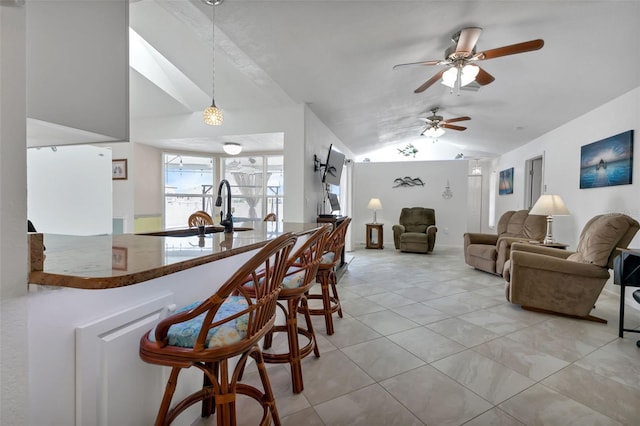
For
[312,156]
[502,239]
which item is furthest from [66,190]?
[502,239]

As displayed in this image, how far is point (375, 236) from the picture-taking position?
23.1ft

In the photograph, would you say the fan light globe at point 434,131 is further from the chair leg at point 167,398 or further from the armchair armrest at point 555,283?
the chair leg at point 167,398

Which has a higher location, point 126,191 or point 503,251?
point 126,191

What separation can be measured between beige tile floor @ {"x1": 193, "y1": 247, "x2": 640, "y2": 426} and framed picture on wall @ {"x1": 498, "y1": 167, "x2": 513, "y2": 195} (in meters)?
3.65

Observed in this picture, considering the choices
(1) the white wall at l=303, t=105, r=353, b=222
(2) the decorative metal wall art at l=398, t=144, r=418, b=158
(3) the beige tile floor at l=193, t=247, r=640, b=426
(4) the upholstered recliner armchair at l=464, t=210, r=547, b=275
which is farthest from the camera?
(2) the decorative metal wall art at l=398, t=144, r=418, b=158

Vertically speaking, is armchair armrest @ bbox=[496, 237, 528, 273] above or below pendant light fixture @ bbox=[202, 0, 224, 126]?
below

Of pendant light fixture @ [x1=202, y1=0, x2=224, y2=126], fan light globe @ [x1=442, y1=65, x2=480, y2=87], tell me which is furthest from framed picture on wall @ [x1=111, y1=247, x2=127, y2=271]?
fan light globe @ [x1=442, y1=65, x2=480, y2=87]

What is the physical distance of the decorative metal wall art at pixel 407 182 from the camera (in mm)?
7336

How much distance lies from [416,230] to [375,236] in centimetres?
98

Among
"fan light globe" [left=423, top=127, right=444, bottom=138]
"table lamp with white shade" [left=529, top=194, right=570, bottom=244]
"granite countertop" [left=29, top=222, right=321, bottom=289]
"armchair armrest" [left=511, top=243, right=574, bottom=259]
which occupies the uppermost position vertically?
"fan light globe" [left=423, top=127, right=444, bottom=138]

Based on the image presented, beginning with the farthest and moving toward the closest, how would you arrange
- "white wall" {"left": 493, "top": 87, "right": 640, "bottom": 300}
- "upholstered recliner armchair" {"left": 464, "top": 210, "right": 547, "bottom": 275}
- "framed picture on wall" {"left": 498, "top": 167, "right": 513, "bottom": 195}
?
1. "framed picture on wall" {"left": 498, "top": 167, "right": 513, "bottom": 195}
2. "upholstered recliner armchair" {"left": 464, "top": 210, "right": 547, "bottom": 275}
3. "white wall" {"left": 493, "top": 87, "right": 640, "bottom": 300}

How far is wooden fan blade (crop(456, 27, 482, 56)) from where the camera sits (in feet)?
7.42

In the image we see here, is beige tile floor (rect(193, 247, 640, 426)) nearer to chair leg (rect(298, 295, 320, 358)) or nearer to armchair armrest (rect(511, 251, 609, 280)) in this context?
chair leg (rect(298, 295, 320, 358))

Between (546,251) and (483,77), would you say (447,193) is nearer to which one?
(546,251)
